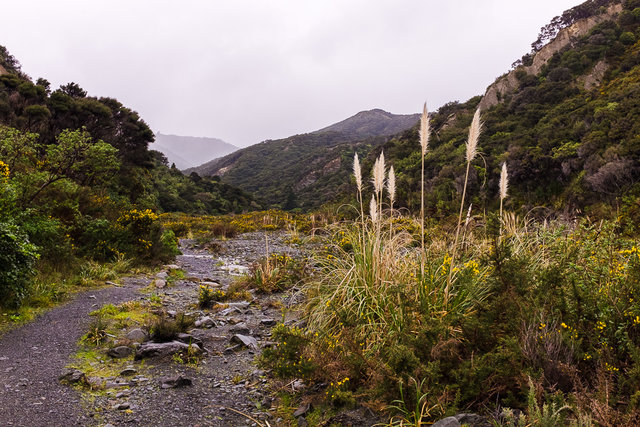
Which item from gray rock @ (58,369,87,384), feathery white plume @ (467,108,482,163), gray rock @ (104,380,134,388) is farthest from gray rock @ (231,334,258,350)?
feathery white plume @ (467,108,482,163)

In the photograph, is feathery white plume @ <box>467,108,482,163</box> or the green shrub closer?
feathery white plume @ <box>467,108,482,163</box>

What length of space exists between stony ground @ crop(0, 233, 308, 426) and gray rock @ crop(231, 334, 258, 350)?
0.09 ft

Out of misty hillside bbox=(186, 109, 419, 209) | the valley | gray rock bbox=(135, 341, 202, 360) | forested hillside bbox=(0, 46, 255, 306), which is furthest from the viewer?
misty hillside bbox=(186, 109, 419, 209)

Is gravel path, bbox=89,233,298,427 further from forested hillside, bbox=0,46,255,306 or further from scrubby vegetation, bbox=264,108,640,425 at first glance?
forested hillside, bbox=0,46,255,306

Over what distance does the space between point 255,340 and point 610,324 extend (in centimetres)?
400

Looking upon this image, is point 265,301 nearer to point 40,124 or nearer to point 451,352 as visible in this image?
point 451,352

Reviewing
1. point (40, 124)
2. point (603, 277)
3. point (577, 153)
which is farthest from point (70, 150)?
point (577, 153)

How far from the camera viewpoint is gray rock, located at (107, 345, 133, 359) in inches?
169

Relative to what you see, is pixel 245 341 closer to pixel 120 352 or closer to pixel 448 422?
pixel 120 352

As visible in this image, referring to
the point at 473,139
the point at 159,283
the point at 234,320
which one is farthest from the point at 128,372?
the point at 159,283

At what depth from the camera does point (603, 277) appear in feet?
10.1

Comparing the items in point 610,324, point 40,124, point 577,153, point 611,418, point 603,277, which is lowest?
point 611,418

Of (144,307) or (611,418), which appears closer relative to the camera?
(611,418)

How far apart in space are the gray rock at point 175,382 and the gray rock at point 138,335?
131 cm
